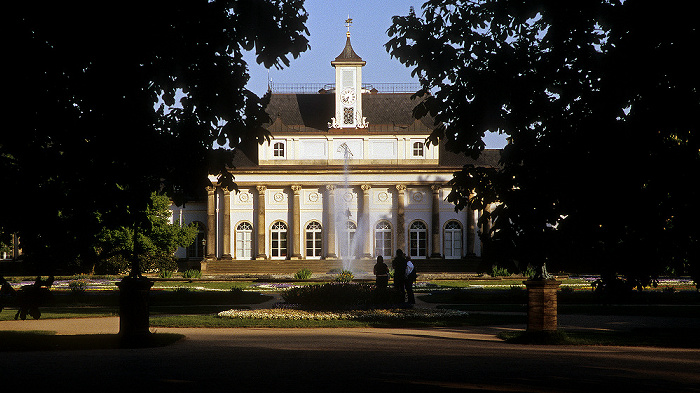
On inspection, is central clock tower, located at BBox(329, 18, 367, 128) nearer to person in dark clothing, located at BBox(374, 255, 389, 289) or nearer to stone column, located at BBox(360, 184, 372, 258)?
stone column, located at BBox(360, 184, 372, 258)

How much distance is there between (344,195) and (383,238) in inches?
180

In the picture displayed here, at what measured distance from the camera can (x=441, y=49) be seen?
1139 centimetres

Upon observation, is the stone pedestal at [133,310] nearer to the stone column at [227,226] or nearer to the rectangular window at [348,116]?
the stone column at [227,226]

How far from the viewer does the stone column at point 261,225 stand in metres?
59.1

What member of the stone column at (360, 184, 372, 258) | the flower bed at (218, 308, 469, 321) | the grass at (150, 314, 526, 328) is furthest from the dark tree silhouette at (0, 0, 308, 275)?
the stone column at (360, 184, 372, 258)

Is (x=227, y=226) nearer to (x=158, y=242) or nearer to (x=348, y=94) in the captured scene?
(x=158, y=242)

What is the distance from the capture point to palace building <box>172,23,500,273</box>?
5975 cm

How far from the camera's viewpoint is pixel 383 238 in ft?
200

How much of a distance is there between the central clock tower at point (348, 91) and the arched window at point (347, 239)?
7.93 meters

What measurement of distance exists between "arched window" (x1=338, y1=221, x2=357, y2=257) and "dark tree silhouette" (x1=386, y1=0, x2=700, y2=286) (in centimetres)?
4865

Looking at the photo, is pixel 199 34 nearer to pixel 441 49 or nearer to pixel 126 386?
pixel 441 49

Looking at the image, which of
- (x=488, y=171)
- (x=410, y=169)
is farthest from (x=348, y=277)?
(x=410, y=169)

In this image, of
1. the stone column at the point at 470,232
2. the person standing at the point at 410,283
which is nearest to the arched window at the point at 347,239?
the stone column at the point at 470,232

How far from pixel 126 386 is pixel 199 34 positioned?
437 centimetres
